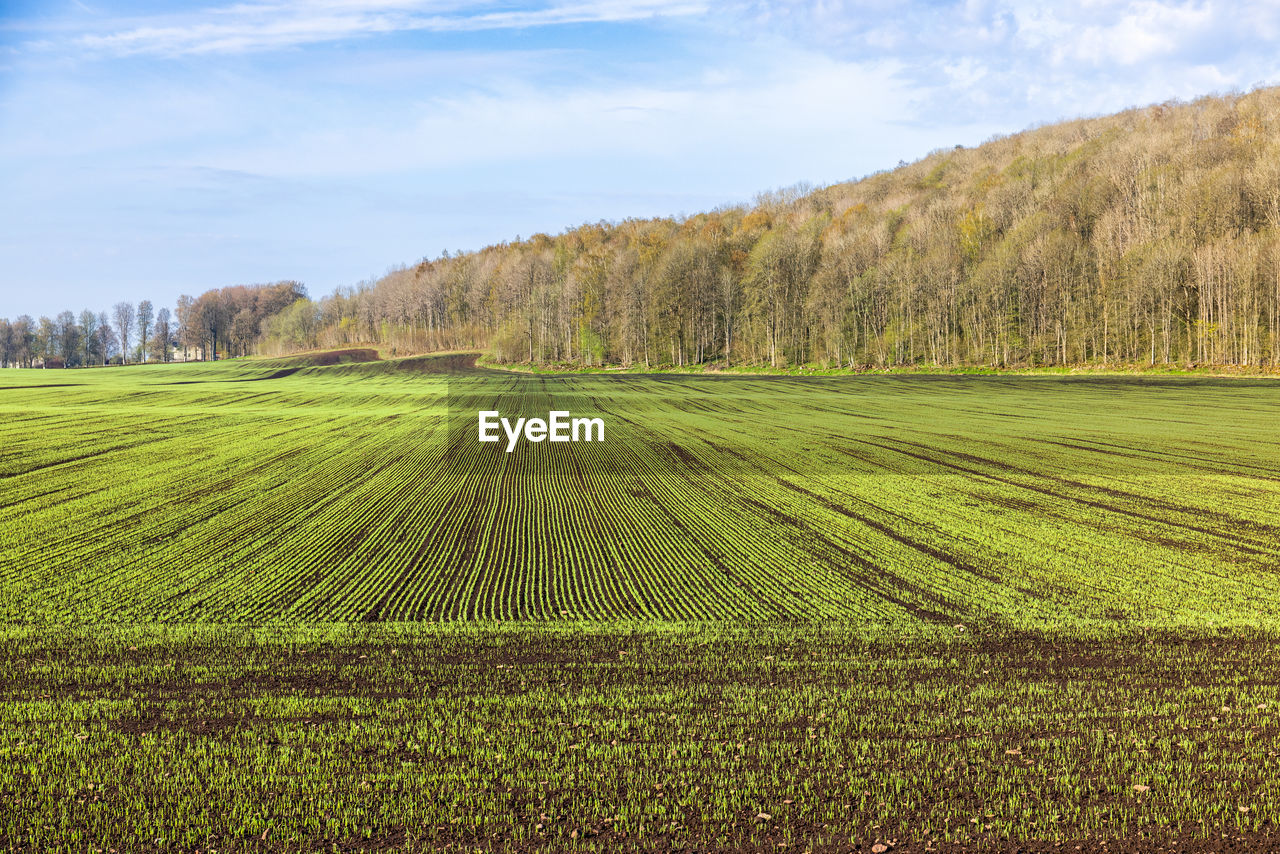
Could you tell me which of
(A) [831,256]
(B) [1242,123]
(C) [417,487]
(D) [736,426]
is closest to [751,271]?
(A) [831,256]

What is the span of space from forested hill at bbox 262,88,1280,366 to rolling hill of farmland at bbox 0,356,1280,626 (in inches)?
1483

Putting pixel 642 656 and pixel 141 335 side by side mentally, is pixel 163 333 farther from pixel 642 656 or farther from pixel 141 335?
pixel 642 656

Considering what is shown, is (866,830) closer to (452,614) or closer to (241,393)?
(452,614)

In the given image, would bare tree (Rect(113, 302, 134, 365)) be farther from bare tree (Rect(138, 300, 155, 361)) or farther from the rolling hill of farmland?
the rolling hill of farmland

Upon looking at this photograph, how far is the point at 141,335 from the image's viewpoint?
158625mm

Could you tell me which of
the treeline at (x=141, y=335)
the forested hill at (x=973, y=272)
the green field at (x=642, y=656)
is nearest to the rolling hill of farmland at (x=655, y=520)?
the green field at (x=642, y=656)

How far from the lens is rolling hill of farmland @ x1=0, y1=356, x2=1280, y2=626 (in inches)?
500

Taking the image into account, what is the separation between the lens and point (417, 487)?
2362 centimetres

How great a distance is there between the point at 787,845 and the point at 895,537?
463 inches
